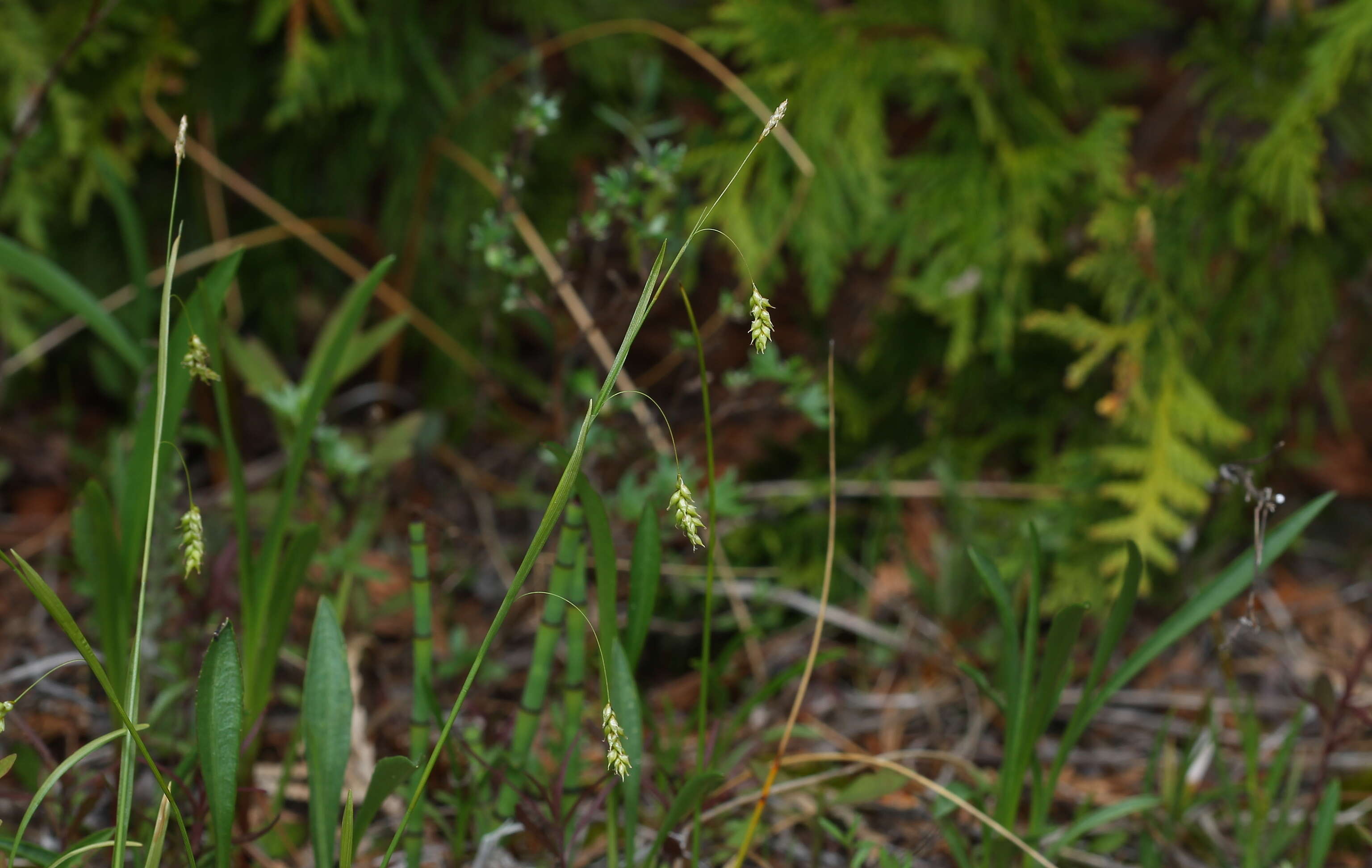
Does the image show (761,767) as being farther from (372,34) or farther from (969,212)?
(372,34)

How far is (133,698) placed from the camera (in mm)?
935

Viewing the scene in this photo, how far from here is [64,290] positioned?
126 centimetres

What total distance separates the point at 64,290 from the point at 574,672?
79cm

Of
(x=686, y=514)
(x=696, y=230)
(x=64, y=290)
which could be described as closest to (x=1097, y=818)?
(x=686, y=514)

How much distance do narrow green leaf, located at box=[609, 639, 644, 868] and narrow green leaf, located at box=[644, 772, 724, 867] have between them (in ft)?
0.15

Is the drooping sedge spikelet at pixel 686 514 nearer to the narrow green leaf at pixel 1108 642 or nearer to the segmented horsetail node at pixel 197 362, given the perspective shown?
the segmented horsetail node at pixel 197 362

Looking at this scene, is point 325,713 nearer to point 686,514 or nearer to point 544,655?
point 544,655

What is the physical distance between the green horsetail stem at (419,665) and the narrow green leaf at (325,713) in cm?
10

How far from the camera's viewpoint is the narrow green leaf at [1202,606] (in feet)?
3.81

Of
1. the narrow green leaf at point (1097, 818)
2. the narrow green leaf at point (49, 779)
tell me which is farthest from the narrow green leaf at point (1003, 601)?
the narrow green leaf at point (49, 779)

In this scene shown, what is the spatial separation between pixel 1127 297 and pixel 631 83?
1126mm

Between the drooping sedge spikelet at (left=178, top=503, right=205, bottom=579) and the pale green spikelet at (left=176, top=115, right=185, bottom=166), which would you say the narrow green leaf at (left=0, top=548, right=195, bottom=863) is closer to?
the drooping sedge spikelet at (left=178, top=503, right=205, bottom=579)

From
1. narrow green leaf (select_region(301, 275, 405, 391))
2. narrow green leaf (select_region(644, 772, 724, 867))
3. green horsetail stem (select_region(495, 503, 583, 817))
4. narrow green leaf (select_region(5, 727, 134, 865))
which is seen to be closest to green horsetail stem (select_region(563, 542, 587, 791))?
green horsetail stem (select_region(495, 503, 583, 817))

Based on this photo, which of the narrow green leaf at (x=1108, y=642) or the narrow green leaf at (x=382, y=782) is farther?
the narrow green leaf at (x=1108, y=642)
